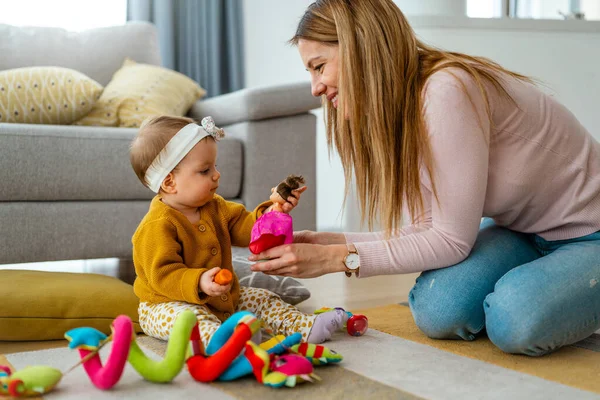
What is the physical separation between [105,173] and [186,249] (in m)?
0.93

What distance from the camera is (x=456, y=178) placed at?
4.44ft

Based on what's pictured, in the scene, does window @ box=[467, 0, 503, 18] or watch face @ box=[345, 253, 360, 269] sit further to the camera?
window @ box=[467, 0, 503, 18]

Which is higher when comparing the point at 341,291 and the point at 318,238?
the point at 318,238

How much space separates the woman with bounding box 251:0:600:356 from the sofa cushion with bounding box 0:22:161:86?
73.5 inches

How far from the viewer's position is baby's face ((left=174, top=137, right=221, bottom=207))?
4.77 feet

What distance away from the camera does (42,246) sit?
2176 millimetres

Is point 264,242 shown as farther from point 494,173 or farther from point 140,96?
point 140,96

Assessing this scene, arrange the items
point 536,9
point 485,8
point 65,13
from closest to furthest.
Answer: point 65,13 → point 485,8 → point 536,9

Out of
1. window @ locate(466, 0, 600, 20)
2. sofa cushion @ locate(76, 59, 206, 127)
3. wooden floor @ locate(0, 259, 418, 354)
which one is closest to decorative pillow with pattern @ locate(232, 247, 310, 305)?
wooden floor @ locate(0, 259, 418, 354)

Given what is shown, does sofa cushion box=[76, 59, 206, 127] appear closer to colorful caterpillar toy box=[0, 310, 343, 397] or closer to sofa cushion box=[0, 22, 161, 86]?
sofa cushion box=[0, 22, 161, 86]

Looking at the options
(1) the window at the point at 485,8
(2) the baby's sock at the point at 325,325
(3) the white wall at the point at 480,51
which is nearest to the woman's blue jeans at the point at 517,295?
(2) the baby's sock at the point at 325,325

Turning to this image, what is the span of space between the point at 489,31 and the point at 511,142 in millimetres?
2417

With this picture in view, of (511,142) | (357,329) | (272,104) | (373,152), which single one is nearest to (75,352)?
(357,329)

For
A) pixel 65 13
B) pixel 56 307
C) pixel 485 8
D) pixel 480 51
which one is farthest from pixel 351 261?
pixel 485 8
